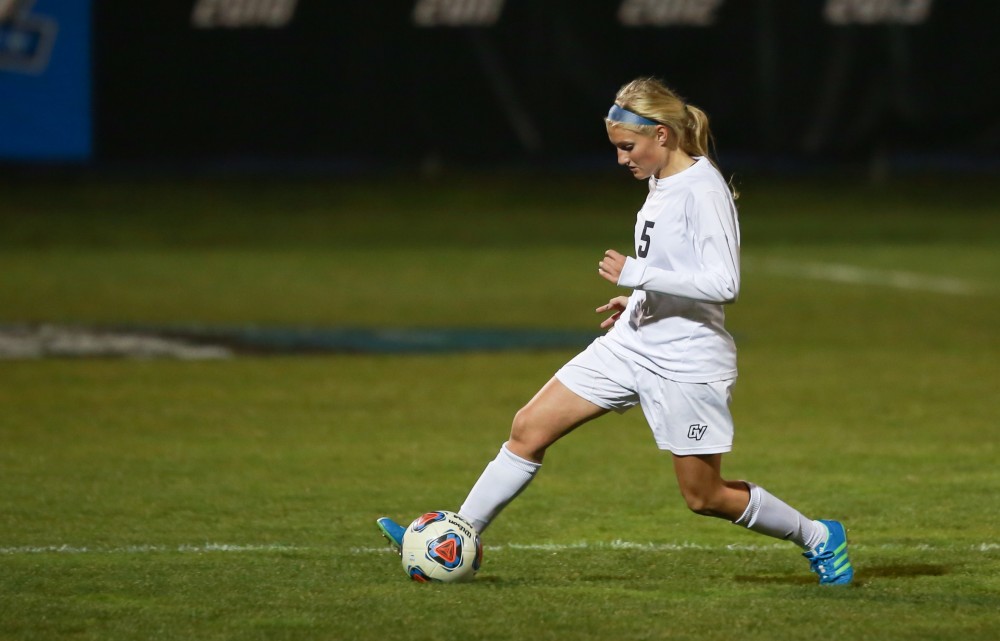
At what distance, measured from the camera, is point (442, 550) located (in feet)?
19.7

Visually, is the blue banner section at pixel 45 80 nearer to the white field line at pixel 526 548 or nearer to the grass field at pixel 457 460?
the grass field at pixel 457 460

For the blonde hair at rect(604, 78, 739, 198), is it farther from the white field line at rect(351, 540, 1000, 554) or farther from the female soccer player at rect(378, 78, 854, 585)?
the white field line at rect(351, 540, 1000, 554)

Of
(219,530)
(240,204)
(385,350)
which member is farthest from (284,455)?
(240,204)

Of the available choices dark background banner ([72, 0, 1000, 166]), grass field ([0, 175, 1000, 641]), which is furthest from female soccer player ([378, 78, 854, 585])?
dark background banner ([72, 0, 1000, 166])

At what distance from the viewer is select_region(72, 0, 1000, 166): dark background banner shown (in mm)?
22875

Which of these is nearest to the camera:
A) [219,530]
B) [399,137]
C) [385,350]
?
[219,530]

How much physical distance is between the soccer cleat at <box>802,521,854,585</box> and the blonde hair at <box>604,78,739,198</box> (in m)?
1.22

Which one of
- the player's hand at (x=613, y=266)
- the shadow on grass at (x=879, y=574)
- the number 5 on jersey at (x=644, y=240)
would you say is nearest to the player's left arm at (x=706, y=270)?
the player's hand at (x=613, y=266)

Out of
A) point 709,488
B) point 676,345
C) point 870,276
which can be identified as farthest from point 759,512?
point 870,276

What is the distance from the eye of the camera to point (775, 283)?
18031mm

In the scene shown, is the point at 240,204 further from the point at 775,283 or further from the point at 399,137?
the point at 775,283

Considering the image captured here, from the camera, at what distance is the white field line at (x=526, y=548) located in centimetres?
667

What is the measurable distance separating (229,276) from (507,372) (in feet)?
23.5

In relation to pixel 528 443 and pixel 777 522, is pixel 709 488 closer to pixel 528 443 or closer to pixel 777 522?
pixel 777 522
